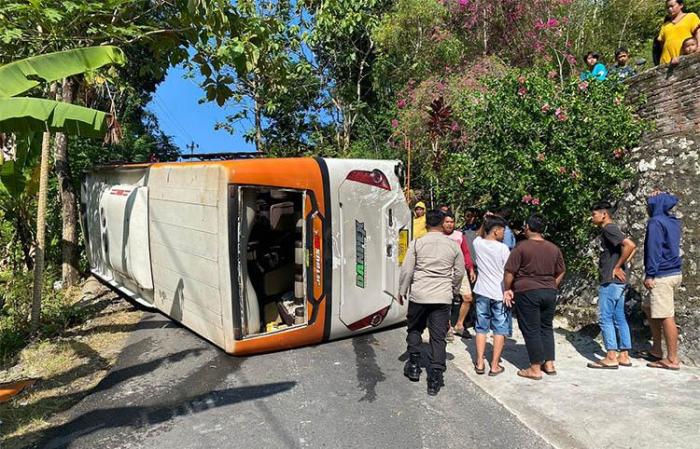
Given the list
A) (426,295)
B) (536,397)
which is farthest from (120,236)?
(536,397)

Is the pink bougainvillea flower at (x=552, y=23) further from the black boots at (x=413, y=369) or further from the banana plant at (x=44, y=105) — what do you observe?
the banana plant at (x=44, y=105)

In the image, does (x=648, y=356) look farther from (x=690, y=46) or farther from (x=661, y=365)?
(x=690, y=46)

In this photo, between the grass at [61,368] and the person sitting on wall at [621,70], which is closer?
the grass at [61,368]

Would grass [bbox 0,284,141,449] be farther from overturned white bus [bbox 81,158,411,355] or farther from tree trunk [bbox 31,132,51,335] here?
overturned white bus [bbox 81,158,411,355]

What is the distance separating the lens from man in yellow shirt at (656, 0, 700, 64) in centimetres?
589

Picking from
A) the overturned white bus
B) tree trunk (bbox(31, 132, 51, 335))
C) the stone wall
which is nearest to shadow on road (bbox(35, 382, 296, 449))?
the overturned white bus

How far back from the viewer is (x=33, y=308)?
21.2ft

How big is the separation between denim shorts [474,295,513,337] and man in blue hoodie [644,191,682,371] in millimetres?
1442

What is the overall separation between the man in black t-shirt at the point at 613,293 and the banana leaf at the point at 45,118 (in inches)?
191

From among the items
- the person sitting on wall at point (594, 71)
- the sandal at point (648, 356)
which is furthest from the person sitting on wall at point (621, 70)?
the sandal at point (648, 356)

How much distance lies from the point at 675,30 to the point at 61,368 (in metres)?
8.33

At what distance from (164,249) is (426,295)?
3511 millimetres

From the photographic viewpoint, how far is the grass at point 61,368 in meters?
4.10

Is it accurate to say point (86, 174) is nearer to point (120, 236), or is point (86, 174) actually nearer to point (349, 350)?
point (120, 236)
